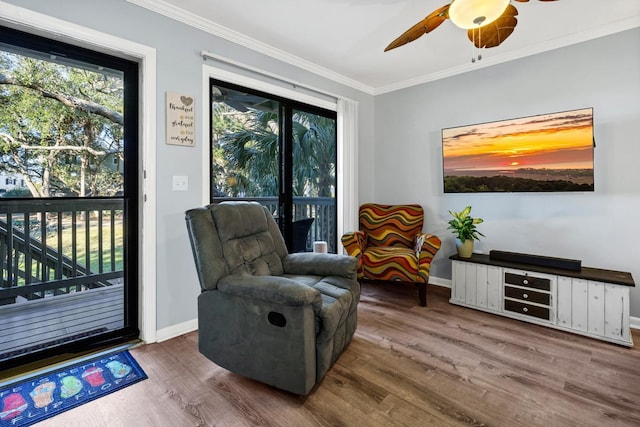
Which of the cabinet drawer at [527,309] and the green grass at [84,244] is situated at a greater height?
the green grass at [84,244]

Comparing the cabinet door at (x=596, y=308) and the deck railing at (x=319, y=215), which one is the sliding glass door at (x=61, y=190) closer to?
the deck railing at (x=319, y=215)

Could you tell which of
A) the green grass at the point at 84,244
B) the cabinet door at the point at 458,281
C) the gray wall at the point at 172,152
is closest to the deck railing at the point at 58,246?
the green grass at the point at 84,244

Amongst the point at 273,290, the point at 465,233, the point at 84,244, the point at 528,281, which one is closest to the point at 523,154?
the point at 465,233

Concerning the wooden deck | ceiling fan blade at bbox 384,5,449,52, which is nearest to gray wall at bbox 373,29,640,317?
ceiling fan blade at bbox 384,5,449,52

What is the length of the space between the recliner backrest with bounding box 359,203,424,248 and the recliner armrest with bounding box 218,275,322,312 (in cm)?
211

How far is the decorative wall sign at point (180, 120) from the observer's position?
2375 millimetres

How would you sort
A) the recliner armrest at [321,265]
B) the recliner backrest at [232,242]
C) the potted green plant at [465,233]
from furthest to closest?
the potted green plant at [465,233] < the recliner armrest at [321,265] < the recliner backrest at [232,242]

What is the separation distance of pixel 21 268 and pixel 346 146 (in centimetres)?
319

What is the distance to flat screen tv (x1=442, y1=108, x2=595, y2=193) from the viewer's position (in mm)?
2713

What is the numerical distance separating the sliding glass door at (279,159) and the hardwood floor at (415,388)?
1364 millimetres

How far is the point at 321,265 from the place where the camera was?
2260 mm

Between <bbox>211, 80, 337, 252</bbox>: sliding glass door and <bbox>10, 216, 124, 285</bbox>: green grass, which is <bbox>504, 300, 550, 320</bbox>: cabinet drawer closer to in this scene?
<bbox>211, 80, 337, 252</bbox>: sliding glass door

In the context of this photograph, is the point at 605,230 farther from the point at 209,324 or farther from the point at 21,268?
the point at 21,268

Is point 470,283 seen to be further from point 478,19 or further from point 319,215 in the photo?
point 478,19
